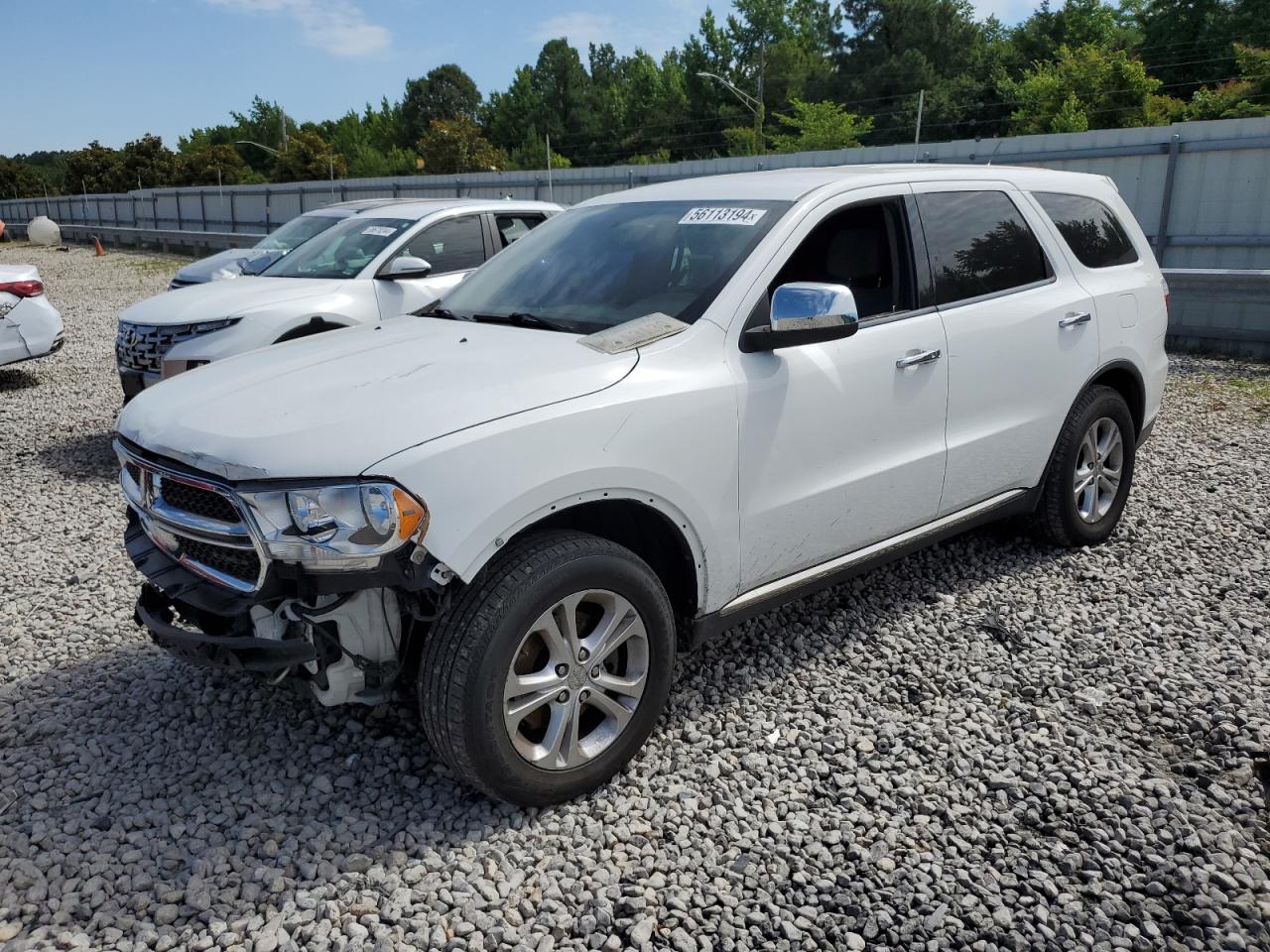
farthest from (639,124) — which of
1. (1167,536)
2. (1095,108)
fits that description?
(1167,536)

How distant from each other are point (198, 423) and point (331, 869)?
137cm

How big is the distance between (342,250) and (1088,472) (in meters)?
5.86

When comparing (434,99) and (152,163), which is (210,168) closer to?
(152,163)

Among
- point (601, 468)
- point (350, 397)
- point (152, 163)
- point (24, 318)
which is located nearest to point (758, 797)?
point (601, 468)

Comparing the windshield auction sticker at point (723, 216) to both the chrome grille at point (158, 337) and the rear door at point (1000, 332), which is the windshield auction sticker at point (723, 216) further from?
the chrome grille at point (158, 337)

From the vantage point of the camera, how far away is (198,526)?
2.82 meters

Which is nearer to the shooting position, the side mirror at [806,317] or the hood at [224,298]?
the side mirror at [806,317]

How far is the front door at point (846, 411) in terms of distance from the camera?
131 inches

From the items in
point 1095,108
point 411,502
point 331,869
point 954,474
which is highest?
point 1095,108

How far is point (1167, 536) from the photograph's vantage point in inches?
209

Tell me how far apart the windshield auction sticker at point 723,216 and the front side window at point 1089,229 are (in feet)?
6.04

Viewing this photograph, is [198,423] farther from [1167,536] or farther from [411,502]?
[1167,536]

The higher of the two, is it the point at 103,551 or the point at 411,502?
the point at 411,502

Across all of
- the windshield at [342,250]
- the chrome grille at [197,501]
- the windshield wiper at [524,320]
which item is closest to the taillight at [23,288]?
the windshield at [342,250]
